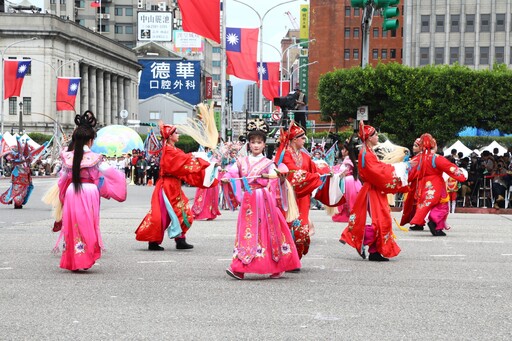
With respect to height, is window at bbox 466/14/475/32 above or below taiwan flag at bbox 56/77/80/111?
above

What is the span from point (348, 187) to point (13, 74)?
3672cm

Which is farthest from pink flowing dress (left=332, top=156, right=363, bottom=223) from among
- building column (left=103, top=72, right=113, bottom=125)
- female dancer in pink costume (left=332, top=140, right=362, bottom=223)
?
building column (left=103, top=72, right=113, bottom=125)

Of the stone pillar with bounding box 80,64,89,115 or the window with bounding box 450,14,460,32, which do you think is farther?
the window with bounding box 450,14,460,32

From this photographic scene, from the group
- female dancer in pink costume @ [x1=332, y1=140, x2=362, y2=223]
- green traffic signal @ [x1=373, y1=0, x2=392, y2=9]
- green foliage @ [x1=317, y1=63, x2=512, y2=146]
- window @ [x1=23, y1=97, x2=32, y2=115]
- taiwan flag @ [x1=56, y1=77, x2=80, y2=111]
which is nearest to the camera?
female dancer in pink costume @ [x1=332, y1=140, x2=362, y2=223]

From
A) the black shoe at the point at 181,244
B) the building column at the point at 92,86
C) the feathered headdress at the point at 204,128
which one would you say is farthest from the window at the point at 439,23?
the feathered headdress at the point at 204,128

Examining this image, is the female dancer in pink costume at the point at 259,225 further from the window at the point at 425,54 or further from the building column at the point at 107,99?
the building column at the point at 107,99

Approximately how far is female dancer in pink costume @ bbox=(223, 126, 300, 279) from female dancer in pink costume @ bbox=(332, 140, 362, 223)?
177 centimetres

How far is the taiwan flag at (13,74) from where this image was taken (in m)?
49.2

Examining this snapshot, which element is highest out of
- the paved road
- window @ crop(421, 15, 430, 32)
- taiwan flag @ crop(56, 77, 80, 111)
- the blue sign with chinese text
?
window @ crop(421, 15, 430, 32)

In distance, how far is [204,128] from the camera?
1123cm

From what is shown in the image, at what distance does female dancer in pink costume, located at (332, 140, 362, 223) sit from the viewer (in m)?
12.3

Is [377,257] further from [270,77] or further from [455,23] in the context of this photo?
[455,23]

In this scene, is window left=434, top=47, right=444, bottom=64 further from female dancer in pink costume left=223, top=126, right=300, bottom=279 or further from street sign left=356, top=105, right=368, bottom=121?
female dancer in pink costume left=223, top=126, right=300, bottom=279

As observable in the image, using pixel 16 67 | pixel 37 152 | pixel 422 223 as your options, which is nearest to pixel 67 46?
pixel 16 67
